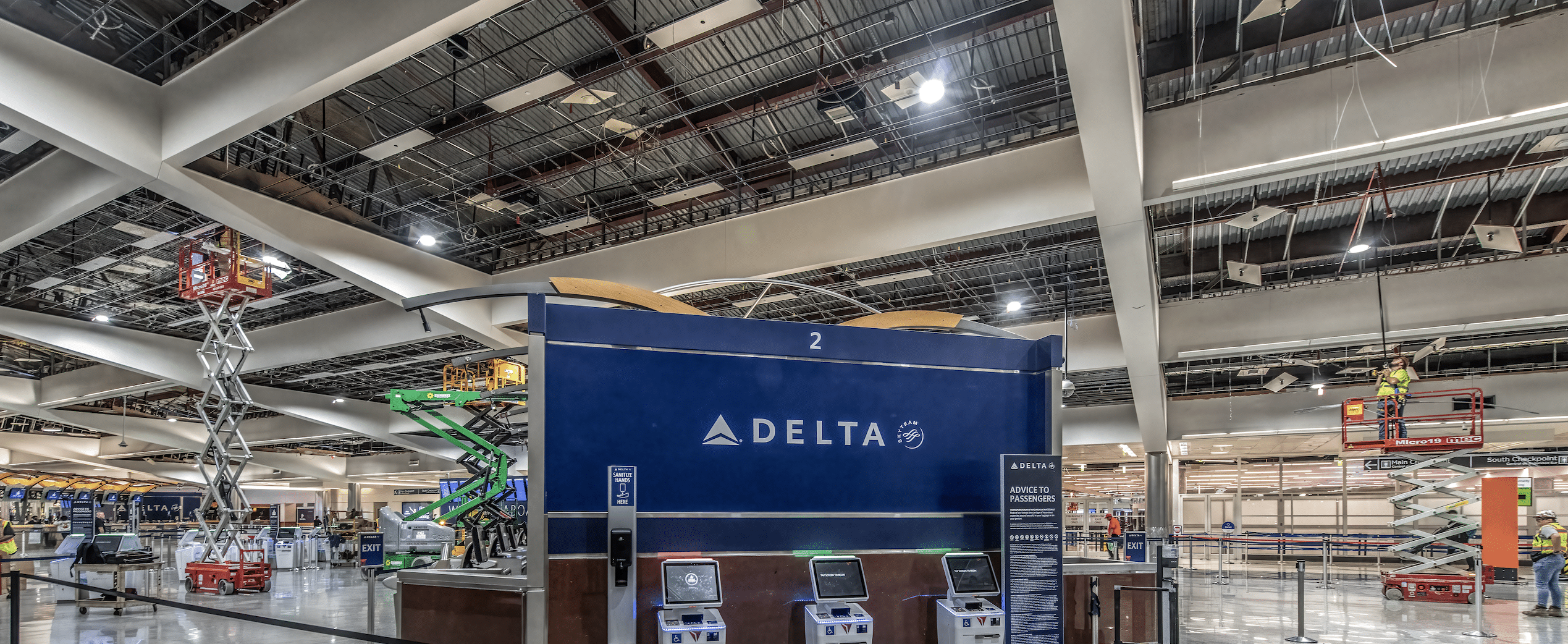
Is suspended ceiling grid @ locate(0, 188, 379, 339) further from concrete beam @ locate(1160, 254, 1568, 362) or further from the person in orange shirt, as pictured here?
the person in orange shirt

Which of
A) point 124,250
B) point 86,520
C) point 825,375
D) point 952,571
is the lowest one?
point 86,520

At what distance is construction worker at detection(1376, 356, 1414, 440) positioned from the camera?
13477 millimetres

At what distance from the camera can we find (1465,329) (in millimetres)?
13594

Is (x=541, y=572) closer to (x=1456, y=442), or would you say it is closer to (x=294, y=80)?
(x=294, y=80)

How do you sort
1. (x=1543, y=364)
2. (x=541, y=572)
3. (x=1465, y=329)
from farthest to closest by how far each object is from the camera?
(x=1543, y=364)
(x=1465, y=329)
(x=541, y=572)

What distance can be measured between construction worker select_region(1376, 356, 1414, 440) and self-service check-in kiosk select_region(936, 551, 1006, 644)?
10.4 m

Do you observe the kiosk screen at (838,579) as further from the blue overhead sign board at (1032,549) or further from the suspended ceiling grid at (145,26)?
the suspended ceiling grid at (145,26)

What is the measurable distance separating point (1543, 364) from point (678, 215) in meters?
20.0

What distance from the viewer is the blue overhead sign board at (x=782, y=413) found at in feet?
19.7

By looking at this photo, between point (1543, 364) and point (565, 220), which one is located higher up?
point (565, 220)

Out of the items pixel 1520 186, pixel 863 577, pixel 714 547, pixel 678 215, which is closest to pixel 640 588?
pixel 714 547

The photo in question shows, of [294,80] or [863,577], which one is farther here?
[294,80]

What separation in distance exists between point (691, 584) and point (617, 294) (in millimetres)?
2372

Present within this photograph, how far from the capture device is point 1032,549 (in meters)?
6.36
